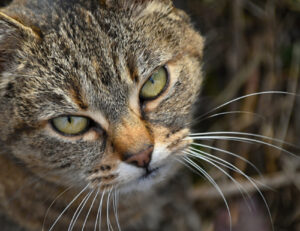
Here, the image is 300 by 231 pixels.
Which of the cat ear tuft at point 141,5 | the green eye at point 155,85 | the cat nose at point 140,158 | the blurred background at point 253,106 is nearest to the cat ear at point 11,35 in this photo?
the cat ear tuft at point 141,5

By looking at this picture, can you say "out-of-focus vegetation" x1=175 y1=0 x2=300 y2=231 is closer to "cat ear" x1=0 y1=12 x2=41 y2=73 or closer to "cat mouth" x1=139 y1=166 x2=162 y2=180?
"cat mouth" x1=139 y1=166 x2=162 y2=180

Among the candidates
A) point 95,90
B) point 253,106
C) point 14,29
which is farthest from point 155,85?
point 253,106

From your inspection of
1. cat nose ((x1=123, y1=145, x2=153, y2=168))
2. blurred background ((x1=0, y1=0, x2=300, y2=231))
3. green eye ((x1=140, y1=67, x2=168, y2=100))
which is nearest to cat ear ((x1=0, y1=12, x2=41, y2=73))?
green eye ((x1=140, y1=67, x2=168, y2=100))

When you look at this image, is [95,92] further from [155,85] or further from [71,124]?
[155,85]

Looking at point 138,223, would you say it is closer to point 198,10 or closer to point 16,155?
point 16,155

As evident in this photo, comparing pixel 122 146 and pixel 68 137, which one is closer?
pixel 122 146

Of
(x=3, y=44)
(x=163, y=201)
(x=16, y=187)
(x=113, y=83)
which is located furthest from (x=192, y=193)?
(x=3, y=44)
